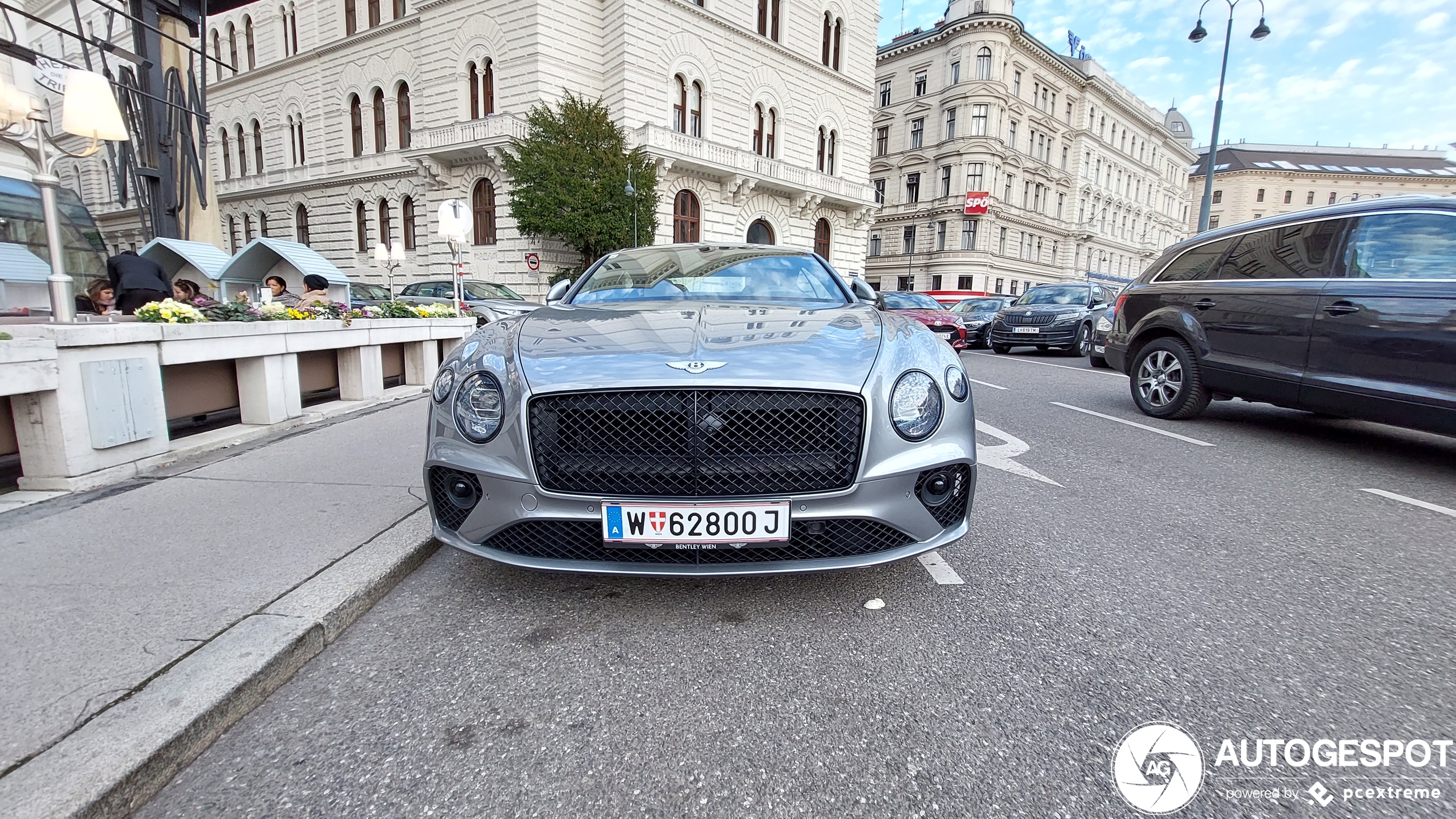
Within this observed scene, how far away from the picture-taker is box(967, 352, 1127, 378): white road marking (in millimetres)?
9852

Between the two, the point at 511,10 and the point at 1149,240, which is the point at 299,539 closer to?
the point at 511,10

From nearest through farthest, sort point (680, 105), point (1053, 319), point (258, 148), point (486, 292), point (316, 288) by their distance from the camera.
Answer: point (316, 288), point (1053, 319), point (486, 292), point (680, 105), point (258, 148)

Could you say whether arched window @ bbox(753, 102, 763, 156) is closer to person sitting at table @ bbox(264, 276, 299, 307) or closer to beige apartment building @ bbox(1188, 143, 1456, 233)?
person sitting at table @ bbox(264, 276, 299, 307)

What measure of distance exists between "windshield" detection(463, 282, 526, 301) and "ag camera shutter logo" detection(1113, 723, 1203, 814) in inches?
598

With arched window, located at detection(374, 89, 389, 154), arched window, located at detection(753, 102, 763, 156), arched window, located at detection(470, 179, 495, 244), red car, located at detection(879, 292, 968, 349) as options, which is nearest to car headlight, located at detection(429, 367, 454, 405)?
red car, located at detection(879, 292, 968, 349)

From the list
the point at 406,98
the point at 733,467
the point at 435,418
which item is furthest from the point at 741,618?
the point at 406,98

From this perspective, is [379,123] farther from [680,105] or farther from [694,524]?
[694,524]

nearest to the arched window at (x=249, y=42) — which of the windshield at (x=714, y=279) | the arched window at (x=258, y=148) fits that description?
the arched window at (x=258, y=148)

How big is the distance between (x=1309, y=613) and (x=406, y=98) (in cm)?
3232

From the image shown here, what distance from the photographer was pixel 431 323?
757 centimetres

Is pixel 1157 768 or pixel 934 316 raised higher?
pixel 934 316

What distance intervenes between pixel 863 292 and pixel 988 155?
4515 cm

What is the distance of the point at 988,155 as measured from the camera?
4206 cm
